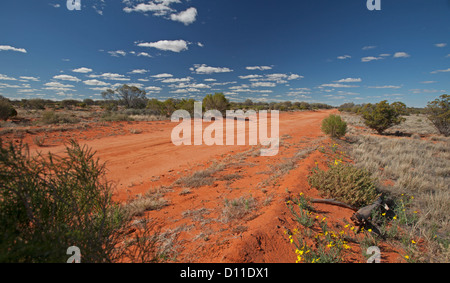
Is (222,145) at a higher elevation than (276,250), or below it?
higher

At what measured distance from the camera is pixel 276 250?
2520 mm

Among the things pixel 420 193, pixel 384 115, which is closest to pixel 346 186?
pixel 420 193

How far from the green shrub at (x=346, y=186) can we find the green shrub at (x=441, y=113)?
1520 centimetres

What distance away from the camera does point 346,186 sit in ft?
12.6

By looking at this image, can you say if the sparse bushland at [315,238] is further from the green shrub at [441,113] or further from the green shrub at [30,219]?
the green shrub at [441,113]

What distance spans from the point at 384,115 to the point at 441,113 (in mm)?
3772

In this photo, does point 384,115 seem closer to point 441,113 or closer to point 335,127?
point 441,113

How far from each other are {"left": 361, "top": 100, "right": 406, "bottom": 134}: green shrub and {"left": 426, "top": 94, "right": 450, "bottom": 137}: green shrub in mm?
2120

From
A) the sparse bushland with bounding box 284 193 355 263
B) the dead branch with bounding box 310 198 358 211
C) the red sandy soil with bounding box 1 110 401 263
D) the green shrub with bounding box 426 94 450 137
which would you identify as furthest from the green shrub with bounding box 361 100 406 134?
the sparse bushland with bounding box 284 193 355 263
